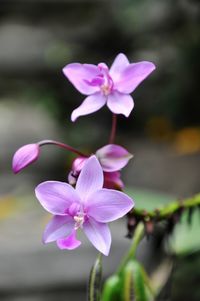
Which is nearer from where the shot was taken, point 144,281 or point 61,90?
point 144,281

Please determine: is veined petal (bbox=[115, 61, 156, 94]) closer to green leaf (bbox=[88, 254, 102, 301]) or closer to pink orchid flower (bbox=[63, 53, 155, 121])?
pink orchid flower (bbox=[63, 53, 155, 121])

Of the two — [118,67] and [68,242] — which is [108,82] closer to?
[118,67]

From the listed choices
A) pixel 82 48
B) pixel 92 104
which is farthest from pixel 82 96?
pixel 92 104

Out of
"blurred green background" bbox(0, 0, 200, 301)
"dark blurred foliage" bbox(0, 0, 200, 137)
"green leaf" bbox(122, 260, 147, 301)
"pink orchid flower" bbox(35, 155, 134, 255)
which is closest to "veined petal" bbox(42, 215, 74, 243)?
"pink orchid flower" bbox(35, 155, 134, 255)

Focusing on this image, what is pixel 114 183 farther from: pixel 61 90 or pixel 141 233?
pixel 61 90

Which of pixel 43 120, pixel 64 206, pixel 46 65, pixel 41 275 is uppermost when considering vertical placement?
pixel 64 206

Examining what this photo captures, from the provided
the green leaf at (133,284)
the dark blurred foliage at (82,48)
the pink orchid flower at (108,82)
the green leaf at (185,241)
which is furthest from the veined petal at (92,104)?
the dark blurred foliage at (82,48)

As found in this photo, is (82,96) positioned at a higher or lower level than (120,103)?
lower

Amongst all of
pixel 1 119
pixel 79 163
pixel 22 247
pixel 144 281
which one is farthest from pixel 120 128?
pixel 79 163
